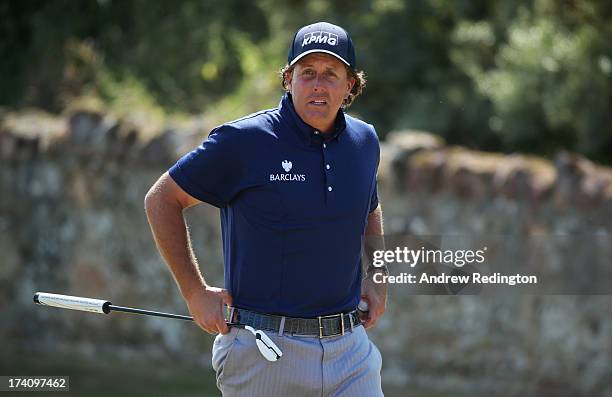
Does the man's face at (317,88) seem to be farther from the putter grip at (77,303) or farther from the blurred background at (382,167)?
the blurred background at (382,167)

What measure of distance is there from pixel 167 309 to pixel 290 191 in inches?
211

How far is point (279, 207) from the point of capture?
390 centimetres

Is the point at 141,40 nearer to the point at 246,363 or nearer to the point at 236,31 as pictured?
the point at 236,31

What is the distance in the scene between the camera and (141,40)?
10023 mm

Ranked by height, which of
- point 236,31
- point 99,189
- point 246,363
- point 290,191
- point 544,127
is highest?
point 236,31

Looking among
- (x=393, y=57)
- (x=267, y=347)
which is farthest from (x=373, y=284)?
(x=393, y=57)

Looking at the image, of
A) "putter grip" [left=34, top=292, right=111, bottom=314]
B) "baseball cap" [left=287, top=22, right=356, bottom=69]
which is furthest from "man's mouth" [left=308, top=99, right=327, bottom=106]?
"putter grip" [left=34, top=292, right=111, bottom=314]

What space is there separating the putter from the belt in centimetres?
4

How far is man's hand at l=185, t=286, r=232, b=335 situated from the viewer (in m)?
3.92

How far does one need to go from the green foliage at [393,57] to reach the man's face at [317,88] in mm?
5108

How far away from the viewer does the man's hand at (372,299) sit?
434 centimetres

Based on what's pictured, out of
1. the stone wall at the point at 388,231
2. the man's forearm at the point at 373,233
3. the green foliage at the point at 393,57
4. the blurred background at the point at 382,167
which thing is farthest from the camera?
the green foliage at the point at 393,57

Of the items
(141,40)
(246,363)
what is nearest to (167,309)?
(141,40)

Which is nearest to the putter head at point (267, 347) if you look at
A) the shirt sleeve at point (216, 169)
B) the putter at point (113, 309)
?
the putter at point (113, 309)
